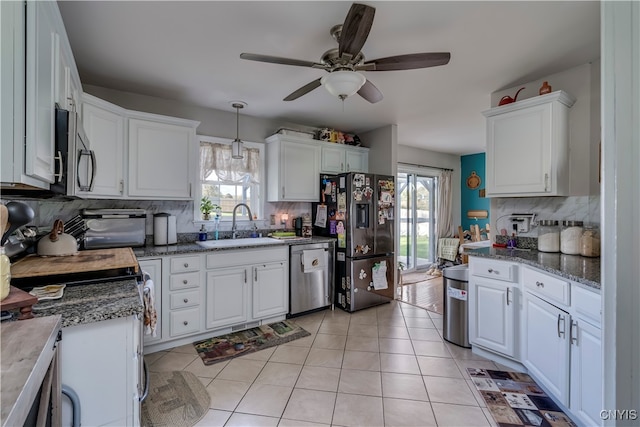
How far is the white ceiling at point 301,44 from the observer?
171 centimetres

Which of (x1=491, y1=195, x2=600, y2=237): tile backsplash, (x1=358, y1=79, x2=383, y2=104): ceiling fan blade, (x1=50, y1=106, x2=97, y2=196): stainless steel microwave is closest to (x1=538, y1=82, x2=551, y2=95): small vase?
(x1=491, y1=195, x2=600, y2=237): tile backsplash

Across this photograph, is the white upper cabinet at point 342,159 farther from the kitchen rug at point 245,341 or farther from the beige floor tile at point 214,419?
the beige floor tile at point 214,419

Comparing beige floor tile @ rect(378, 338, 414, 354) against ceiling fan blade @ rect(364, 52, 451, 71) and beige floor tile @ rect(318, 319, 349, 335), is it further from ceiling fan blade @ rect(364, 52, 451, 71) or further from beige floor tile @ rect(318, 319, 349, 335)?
ceiling fan blade @ rect(364, 52, 451, 71)

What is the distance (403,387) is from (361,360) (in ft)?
1.46

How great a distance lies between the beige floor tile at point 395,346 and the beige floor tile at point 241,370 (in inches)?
42.0

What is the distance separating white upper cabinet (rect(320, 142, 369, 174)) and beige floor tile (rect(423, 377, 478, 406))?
262 cm

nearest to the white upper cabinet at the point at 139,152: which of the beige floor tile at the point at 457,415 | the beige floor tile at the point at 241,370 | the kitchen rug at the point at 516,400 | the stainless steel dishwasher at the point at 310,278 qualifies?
the stainless steel dishwasher at the point at 310,278

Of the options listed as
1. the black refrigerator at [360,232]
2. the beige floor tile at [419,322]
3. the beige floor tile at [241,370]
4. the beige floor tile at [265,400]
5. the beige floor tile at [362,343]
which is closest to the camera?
the beige floor tile at [265,400]

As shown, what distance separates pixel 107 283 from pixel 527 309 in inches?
103

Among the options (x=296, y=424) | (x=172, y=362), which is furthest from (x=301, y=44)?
(x=172, y=362)

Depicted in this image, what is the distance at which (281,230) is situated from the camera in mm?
3857

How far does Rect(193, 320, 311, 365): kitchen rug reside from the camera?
2543 millimetres

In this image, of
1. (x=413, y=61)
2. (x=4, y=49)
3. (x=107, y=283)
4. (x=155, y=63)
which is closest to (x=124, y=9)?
(x=155, y=63)

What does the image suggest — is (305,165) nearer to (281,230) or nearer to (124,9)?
(281,230)
